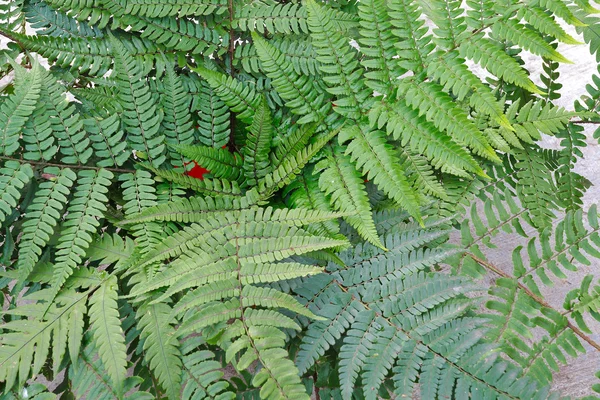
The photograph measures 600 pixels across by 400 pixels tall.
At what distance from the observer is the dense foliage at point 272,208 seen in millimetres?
939

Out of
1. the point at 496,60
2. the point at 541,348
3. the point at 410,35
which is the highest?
the point at 410,35

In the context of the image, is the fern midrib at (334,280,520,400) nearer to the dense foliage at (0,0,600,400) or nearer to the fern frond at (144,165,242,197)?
the dense foliage at (0,0,600,400)

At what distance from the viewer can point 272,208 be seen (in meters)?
1.06

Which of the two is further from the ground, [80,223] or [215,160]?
[215,160]

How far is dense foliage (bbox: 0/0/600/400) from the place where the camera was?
0.94 metres

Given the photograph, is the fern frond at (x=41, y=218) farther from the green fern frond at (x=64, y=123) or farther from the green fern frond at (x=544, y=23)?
the green fern frond at (x=544, y=23)

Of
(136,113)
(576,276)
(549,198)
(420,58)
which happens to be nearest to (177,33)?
(136,113)

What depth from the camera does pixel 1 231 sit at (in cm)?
114

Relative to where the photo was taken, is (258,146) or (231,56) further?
(231,56)

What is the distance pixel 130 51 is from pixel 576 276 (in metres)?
1.50

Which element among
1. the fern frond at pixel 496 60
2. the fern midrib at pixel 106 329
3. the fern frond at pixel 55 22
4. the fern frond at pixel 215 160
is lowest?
the fern midrib at pixel 106 329

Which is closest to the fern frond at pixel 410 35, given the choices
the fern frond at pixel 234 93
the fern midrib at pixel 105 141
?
the fern frond at pixel 234 93

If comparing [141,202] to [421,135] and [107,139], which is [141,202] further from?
[421,135]

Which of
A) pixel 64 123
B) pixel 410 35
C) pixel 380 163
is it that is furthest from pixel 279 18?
pixel 64 123
